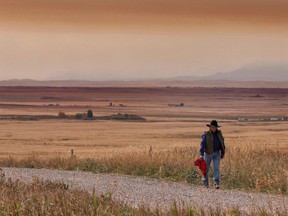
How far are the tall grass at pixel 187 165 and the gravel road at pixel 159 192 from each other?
42.7 inches

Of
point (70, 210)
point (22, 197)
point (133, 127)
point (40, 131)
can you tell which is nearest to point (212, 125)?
point (22, 197)

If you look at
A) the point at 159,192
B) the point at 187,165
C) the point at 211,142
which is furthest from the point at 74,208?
the point at 187,165

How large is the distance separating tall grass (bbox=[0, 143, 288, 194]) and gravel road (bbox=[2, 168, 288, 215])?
1.08 meters

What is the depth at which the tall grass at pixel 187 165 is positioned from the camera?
2734 centimetres

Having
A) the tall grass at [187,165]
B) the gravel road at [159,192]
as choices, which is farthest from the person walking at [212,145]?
the tall grass at [187,165]

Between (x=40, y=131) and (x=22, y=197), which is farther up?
(x=22, y=197)

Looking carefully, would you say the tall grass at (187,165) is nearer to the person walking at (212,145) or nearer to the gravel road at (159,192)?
the gravel road at (159,192)

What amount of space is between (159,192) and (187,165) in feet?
21.3

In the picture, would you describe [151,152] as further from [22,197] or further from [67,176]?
[22,197]

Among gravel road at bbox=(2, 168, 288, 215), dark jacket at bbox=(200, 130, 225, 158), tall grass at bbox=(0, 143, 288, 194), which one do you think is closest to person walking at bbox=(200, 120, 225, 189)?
dark jacket at bbox=(200, 130, 225, 158)

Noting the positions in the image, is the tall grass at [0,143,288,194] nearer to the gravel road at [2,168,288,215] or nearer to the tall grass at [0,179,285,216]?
the gravel road at [2,168,288,215]

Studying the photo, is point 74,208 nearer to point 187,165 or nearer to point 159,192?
point 159,192

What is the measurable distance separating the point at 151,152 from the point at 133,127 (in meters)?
51.1

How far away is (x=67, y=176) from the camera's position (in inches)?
1177
